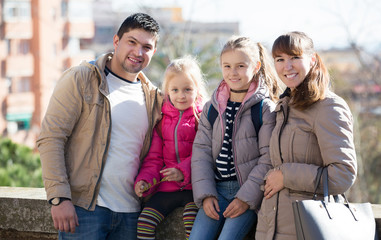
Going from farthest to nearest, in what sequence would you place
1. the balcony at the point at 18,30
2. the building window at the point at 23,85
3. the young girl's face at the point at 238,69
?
the building window at the point at 23,85, the balcony at the point at 18,30, the young girl's face at the point at 238,69

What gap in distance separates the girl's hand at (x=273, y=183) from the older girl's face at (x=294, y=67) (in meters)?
0.52

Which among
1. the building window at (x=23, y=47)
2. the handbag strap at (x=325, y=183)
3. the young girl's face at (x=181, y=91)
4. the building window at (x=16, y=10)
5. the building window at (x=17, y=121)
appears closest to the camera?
the handbag strap at (x=325, y=183)

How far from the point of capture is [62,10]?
156 ft

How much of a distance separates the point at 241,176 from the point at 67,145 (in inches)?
45.6

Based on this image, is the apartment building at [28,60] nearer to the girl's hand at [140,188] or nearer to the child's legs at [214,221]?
the girl's hand at [140,188]

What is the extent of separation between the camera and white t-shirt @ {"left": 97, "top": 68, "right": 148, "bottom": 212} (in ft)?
11.2

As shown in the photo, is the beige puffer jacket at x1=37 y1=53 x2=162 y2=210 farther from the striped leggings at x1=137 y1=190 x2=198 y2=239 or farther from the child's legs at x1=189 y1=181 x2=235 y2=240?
the child's legs at x1=189 y1=181 x2=235 y2=240

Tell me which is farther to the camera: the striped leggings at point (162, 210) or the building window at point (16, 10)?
the building window at point (16, 10)

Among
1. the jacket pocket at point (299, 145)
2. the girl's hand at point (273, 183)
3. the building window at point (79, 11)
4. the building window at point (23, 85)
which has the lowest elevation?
the building window at point (23, 85)

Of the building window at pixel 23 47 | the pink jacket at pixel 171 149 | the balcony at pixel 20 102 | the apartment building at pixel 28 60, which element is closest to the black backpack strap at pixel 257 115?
the pink jacket at pixel 171 149

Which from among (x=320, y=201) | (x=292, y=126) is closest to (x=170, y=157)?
(x=292, y=126)

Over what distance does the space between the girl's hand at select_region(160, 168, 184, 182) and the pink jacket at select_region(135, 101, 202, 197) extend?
3 centimetres

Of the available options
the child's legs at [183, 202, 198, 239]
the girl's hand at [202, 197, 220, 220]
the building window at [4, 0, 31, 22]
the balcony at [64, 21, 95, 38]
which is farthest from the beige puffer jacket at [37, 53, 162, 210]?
the balcony at [64, 21, 95, 38]

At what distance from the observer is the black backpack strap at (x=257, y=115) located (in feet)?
10.8
